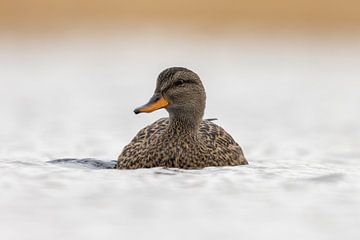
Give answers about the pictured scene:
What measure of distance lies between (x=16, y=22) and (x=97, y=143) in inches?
756

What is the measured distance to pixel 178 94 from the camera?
1080cm

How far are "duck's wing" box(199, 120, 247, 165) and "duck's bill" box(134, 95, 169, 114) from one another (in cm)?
60

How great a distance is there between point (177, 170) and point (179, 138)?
21.4 inches

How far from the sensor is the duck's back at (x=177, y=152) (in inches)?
416

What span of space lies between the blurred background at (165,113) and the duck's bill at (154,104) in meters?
0.58

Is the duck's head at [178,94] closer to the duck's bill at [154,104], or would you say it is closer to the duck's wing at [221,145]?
the duck's bill at [154,104]

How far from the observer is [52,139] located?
13.8 metres

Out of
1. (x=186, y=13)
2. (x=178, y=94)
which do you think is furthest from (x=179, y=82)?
(x=186, y=13)

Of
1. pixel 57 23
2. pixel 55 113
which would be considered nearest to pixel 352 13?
pixel 57 23

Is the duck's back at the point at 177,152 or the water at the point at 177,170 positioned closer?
the water at the point at 177,170

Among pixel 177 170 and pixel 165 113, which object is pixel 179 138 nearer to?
pixel 177 170

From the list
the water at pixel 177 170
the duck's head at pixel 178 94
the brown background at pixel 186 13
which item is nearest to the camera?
the water at pixel 177 170

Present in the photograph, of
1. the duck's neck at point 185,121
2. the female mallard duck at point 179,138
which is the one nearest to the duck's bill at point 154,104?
the female mallard duck at point 179,138

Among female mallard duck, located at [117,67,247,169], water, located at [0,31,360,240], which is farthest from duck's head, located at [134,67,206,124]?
water, located at [0,31,360,240]
